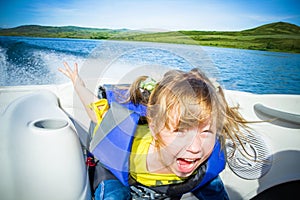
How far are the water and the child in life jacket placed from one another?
0.17 feet

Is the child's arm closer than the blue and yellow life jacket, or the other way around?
the blue and yellow life jacket

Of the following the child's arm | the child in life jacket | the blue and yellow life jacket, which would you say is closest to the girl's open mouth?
the child in life jacket

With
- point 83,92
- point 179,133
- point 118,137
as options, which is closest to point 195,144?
point 179,133

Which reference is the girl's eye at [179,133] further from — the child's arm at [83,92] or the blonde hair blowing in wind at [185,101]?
the child's arm at [83,92]

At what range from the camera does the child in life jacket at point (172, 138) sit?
1.70ft

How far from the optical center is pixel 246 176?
0.89 m

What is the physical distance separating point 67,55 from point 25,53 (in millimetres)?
706

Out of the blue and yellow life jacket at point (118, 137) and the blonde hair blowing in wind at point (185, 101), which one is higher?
the blonde hair blowing in wind at point (185, 101)

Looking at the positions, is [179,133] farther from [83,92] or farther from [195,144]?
[83,92]

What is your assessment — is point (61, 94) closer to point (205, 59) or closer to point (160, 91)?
point (160, 91)

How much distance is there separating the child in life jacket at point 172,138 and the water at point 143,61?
2.0 inches

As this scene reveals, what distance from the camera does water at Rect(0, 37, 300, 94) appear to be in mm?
462

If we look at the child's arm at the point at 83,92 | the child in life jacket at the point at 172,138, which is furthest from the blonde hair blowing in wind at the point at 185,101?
the child's arm at the point at 83,92

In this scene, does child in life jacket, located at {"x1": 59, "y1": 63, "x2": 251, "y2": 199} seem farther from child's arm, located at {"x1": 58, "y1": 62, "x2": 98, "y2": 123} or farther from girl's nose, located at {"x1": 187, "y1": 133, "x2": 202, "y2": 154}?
child's arm, located at {"x1": 58, "y1": 62, "x2": 98, "y2": 123}
